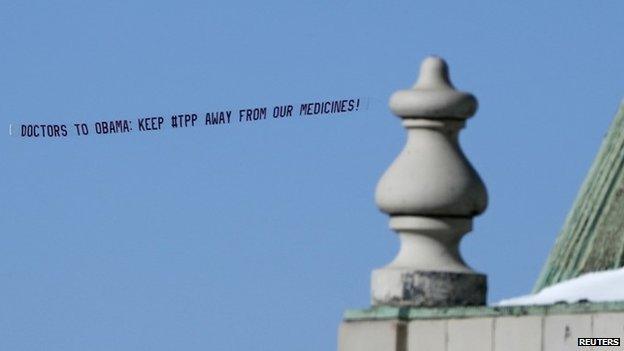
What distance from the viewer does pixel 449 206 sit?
1382 centimetres

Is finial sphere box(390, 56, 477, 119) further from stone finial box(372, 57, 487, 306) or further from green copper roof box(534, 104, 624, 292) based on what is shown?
green copper roof box(534, 104, 624, 292)

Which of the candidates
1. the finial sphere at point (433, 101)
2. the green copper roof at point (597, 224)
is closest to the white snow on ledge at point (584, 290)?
the green copper roof at point (597, 224)

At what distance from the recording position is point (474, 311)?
1328 cm

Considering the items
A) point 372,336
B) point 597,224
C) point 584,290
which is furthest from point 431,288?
point 597,224

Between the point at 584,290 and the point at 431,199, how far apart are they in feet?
3.46

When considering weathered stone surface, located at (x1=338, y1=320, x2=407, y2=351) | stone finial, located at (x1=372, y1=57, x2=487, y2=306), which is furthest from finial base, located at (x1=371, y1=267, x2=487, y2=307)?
weathered stone surface, located at (x1=338, y1=320, x2=407, y2=351)

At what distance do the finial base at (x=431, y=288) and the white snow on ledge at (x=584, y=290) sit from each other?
32 cm

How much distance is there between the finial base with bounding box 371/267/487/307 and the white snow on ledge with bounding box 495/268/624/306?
319 millimetres

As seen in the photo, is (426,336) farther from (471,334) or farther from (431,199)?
(431,199)

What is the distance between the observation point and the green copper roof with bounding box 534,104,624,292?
48.8ft

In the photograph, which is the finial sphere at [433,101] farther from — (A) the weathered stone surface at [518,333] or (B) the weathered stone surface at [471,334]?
(A) the weathered stone surface at [518,333]

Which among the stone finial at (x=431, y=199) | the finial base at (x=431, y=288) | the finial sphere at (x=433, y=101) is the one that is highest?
the finial sphere at (x=433, y=101)

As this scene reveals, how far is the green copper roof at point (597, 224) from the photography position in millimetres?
14883

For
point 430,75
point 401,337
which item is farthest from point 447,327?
point 430,75
